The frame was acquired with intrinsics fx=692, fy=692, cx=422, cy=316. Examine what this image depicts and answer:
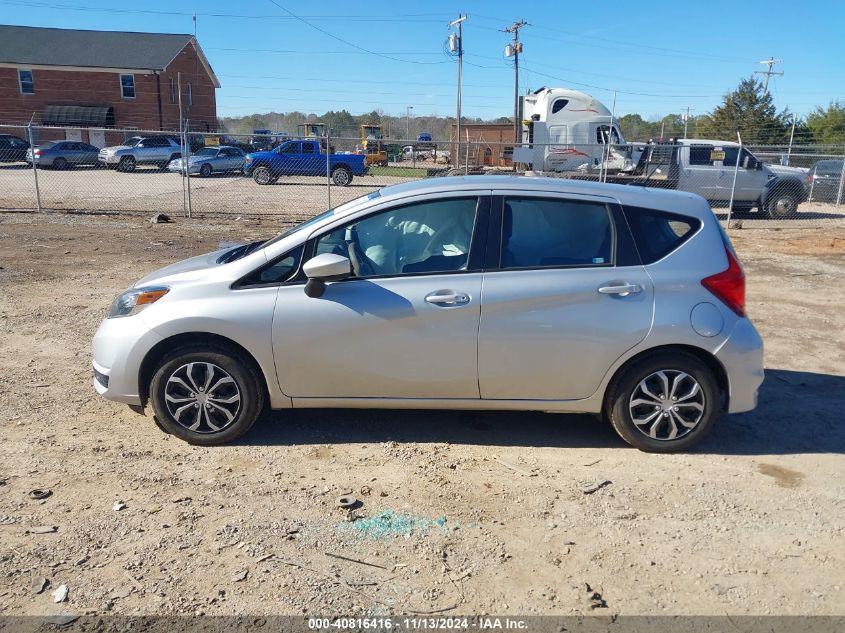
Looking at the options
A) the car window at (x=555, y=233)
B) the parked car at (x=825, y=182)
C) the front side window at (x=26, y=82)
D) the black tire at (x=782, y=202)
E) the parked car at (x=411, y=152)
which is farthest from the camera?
the parked car at (x=411, y=152)

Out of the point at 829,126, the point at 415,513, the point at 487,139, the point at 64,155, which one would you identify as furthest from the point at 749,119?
the point at 415,513

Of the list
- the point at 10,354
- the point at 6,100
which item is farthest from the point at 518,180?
the point at 6,100

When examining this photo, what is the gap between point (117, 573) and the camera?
A: 315cm

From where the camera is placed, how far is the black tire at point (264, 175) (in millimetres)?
27188

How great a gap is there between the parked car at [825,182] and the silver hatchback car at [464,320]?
1986cm

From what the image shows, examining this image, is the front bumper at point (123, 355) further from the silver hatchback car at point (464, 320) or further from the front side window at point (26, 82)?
the front side window at point (26, 82)

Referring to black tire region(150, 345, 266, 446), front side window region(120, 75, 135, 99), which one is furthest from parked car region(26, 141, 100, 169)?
black tire region(150, 345, 266, 446)

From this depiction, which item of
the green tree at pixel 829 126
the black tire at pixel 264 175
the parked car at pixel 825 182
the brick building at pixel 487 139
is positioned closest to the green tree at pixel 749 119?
the green tree at pixel 829 126

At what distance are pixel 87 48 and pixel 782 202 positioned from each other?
46.1 metres

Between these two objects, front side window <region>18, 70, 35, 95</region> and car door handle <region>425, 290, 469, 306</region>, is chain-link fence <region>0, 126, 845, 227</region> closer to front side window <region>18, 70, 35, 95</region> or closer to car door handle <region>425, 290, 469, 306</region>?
car door handle <region>425, 290, 469, 306</region>

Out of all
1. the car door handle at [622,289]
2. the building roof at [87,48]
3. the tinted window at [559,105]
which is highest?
the building roof at [87,48]

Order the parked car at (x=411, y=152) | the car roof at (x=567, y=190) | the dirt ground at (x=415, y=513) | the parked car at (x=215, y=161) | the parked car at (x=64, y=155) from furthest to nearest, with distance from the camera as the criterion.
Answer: the parked car at (x=411, y=152) < the parked car at (x=64, y=155) < the parked car at (x=215, y=161) < the car roof at (x=567, y=190) < the dirt ground at (x=415, y=513)

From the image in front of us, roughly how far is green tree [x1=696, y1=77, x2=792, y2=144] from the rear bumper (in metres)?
41.8

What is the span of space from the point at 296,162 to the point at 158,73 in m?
25.3
